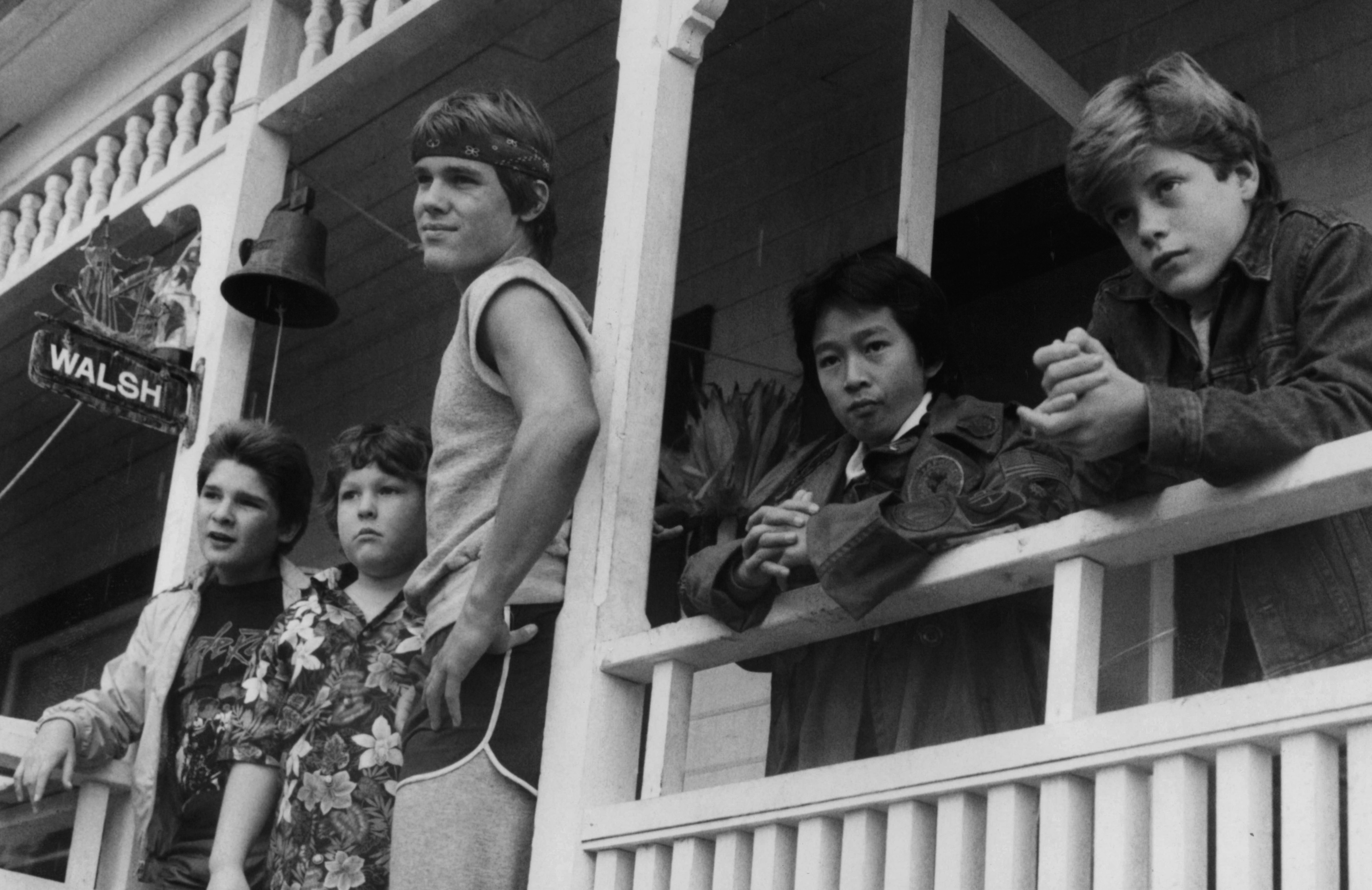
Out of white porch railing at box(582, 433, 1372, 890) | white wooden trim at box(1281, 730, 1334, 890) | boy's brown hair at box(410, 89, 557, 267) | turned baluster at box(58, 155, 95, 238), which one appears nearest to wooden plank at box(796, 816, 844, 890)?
white porch railing at box(582, 433, 1372, 890)

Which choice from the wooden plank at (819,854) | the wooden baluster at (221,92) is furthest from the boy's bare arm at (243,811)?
the wooden baluster at (221,92)

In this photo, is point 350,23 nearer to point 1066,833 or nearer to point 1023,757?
point 1023,757

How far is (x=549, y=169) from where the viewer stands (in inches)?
180

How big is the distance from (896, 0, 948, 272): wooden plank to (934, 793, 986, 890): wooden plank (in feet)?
6.42

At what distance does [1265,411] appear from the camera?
120 inches

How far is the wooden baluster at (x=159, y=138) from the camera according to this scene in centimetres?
719

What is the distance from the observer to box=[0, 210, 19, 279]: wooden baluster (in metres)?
8.24

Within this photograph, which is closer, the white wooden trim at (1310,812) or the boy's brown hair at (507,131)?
the white wooden trim at (1310,812)

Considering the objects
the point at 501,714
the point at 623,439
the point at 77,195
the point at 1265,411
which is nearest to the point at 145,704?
the point at 501,714

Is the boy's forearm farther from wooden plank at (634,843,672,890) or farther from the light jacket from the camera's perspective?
wooden plank at (634,843,672,890)

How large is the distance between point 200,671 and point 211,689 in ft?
0.26

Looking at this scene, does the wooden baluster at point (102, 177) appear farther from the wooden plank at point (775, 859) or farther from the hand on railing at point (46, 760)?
the wooden plank at point (775, 859)

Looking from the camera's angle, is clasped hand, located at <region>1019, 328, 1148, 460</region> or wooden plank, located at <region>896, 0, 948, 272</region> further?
wooden plank, located at <region>896, 0, 948, 272</region>

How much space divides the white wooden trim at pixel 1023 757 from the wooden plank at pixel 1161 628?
275mm
